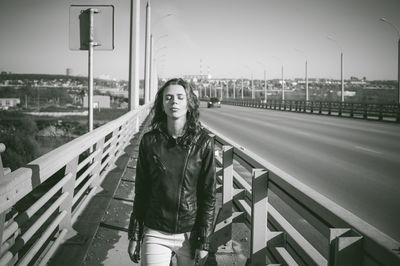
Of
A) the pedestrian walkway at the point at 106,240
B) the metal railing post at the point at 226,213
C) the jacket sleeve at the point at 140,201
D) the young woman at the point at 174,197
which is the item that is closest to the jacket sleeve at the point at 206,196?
the young woman at the point at 174,197

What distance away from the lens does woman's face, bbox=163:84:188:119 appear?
118 inches

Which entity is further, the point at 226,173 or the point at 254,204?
the point at 226,173

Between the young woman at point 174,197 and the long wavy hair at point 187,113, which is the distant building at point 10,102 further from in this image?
the young woman at point 174,197

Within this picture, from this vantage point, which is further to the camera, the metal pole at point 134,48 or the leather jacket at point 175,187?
the metal pole at point 134,48

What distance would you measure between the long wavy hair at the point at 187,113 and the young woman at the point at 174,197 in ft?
0.03

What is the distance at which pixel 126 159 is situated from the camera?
11.0 meters

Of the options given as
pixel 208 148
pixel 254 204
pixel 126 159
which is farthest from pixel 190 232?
pixel 126 159

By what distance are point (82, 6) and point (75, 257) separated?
4846 millimetres

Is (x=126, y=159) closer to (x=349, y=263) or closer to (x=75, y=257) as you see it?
(x=75, y=257)

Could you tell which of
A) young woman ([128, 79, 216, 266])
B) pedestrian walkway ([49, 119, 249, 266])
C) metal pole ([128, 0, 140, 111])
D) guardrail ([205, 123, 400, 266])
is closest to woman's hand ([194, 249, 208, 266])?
young woman ([128, 79, 216, 266])

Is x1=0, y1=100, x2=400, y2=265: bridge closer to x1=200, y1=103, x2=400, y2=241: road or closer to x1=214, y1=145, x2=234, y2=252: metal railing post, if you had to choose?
x1=214, y1=145, x2=234, y2=252: metal railing post

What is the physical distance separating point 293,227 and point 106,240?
257 centimetres

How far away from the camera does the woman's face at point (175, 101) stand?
300 cm

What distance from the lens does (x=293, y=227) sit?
3709mm
